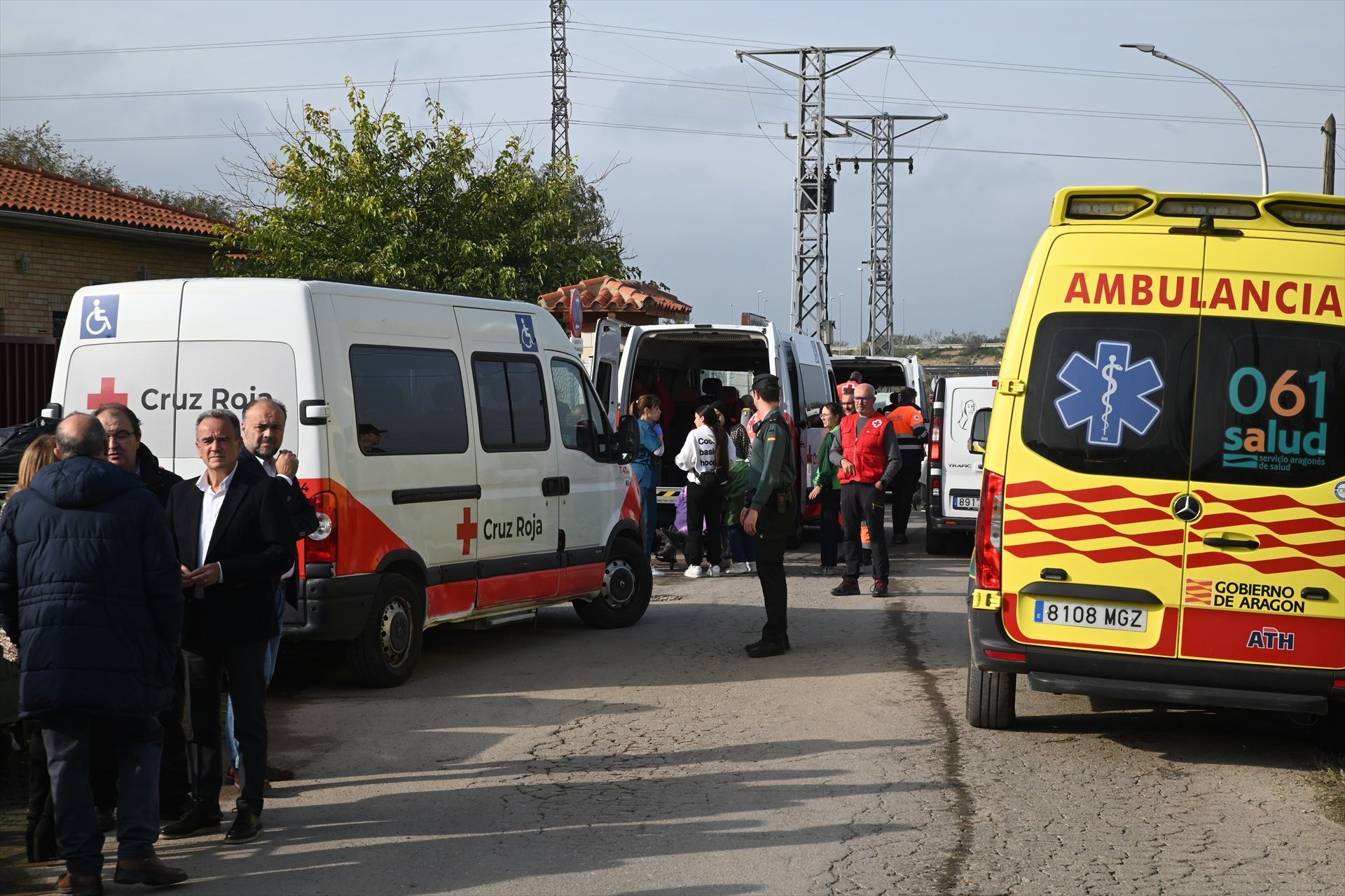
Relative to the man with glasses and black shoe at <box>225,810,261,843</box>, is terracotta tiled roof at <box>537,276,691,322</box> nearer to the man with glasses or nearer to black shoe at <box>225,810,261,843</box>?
the man with glasses

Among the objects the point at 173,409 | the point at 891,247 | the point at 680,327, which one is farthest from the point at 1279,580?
the point at 891,247

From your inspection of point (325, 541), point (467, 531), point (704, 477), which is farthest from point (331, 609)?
point (704, 477)

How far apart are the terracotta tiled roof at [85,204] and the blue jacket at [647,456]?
14032mm

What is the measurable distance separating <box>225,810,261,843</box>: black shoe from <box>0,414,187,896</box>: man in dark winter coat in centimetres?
55

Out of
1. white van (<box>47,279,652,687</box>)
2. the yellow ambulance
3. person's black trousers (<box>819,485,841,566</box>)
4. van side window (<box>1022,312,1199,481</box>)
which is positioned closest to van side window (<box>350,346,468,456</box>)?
white van (<box>47,279,652,687</box>)

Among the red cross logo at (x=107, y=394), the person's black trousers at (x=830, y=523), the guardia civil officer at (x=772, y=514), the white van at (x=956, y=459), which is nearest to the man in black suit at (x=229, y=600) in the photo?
the red cross logo at (x=107, y=394)

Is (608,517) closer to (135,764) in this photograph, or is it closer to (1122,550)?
(1122,550)

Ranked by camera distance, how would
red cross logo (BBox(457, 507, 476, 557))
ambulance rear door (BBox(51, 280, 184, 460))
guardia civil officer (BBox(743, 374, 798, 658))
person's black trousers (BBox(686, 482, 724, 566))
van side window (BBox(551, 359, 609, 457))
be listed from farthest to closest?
→ person's black trousers (BBox(686, 482, 724, 566)) < van side window (BBox(551, 359, 609, 457)) < guardia civil officer (BBox(743, 374, 798, 658)) < red cross logo (BBox(457, 507, 476, 557)) < ambulance rear door (BBox(51, 280, 184, 460))

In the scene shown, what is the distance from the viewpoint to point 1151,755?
272 inches

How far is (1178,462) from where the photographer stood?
651 cm

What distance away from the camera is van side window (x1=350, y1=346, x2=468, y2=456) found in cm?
802

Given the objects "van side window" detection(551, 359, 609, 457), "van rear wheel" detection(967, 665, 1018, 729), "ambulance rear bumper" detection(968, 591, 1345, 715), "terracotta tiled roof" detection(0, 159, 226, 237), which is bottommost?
"van rear wheel" detection(967, 665, 1018, 729)

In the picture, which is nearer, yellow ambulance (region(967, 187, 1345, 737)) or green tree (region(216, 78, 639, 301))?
yellow ambulance (region(967, 187, 1345, 737))

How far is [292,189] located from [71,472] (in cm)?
1843
